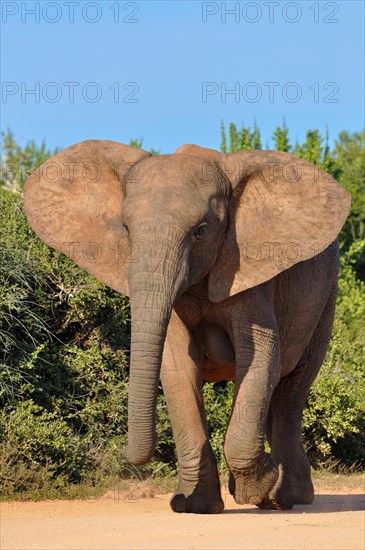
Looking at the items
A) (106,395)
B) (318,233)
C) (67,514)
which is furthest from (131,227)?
(106,395)

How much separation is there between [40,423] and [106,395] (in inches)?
54.6

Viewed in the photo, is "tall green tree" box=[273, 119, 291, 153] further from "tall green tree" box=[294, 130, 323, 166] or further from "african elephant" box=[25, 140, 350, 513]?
"african elephant" box=[25, 140, 350, 513]

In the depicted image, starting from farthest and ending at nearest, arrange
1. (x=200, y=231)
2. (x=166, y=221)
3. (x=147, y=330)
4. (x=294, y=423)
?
1. (x=294, y=423)
2. (x=200, y=231)
3. (x=166, y=221)
4. (x=147, y=330)

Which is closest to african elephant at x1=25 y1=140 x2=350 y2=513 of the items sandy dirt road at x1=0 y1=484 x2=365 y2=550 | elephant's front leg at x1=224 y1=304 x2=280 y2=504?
elephant's front leg at x1=224 y1=304 x2=280 y2=504

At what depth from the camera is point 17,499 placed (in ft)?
31.0

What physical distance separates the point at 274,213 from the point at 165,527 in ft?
7.80

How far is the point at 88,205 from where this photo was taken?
8.38 meters

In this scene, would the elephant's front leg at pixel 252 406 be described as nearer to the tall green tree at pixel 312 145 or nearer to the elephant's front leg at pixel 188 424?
the elephant's front leg at pixel 188 424

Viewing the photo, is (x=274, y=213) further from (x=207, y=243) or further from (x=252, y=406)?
(x=252, y=406)

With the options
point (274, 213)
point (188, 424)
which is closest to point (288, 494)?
point (188, 424)

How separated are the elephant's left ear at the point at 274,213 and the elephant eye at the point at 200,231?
1.28ft

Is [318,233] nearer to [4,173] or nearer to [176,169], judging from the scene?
[176,169]

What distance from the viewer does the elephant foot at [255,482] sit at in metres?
8.03

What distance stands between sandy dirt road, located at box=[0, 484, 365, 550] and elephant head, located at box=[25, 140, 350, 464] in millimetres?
559
